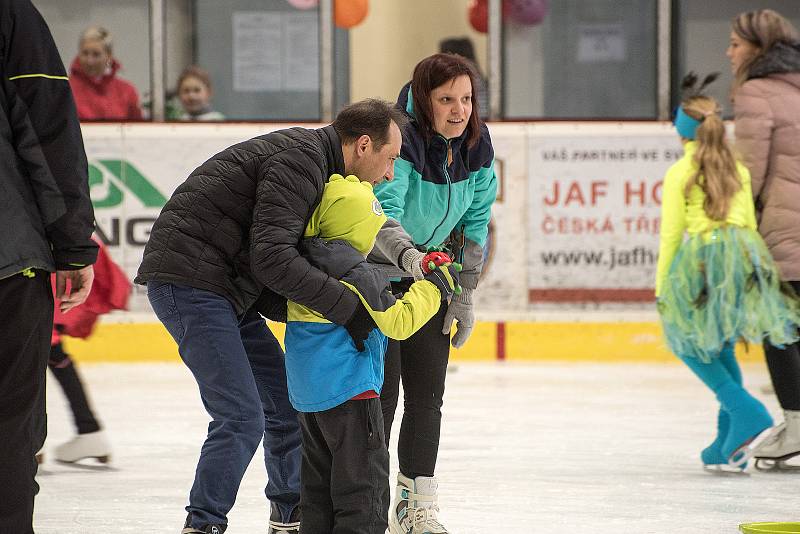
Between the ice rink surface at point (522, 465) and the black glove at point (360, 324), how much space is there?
94 centimetres

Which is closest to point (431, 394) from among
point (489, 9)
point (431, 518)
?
point (431, 518)

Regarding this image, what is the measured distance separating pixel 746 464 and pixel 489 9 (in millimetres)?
4242

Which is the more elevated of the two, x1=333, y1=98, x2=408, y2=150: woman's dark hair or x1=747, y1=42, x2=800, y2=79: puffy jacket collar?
x1=747, y1=42, x2=800, y2=79: puffy jacket collar

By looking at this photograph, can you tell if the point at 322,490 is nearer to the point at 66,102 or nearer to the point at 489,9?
the point at 66,102

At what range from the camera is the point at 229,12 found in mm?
7723

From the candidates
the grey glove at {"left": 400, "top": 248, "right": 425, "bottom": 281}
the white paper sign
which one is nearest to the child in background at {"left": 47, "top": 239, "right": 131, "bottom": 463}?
the grey glove at {"left": 400, "top": 248, "right": 425, "bottom": 281}

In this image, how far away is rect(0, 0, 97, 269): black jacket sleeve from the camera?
213 cm

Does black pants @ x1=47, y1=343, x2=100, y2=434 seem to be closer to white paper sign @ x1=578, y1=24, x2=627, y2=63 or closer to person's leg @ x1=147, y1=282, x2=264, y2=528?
person's leg @ x1=147, y1=282, x2=264, y2=528

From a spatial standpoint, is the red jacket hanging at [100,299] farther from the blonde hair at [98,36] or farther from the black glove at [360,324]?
the blonde hair at [98,36]

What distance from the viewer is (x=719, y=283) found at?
4.14 metres

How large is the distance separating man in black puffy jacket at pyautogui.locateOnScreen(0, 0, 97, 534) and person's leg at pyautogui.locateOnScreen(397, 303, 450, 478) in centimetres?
114

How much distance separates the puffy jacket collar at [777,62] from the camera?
4293 mm

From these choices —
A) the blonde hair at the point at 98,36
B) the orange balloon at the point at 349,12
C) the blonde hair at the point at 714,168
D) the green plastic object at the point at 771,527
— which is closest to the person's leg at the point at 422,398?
the green plastic object at the point at 771,527

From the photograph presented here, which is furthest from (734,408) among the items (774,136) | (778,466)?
(774,136)
